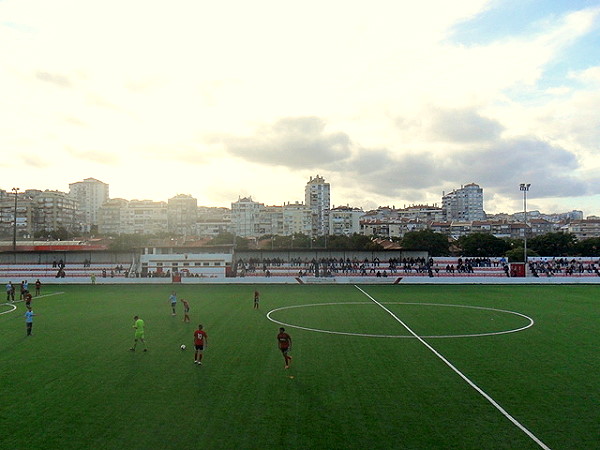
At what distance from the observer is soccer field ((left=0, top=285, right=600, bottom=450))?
1167cm

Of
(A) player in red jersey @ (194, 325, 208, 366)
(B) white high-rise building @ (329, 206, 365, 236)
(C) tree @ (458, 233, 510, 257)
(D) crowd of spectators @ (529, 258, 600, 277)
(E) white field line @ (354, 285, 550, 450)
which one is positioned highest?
(B) white high-rise building @ (329, 206, 365, 236)

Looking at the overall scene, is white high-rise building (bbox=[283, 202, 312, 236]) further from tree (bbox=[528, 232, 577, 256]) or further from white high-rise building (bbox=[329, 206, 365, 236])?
tree (bbox=[528, 232, 577, 256])

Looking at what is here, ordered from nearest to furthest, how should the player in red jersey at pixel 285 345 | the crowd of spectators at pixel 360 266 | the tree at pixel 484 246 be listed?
the player in red jersey at pixel 285 345, the crowd of spectators at pixel 360 266, the tree at pixel 484 246

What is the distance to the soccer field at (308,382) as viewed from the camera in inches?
460

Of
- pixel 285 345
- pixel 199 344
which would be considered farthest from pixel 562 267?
pixel 199 344

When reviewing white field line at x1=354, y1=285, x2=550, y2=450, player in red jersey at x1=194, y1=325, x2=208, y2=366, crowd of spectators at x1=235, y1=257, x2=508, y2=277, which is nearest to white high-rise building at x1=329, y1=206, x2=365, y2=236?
crowd of spectators at x1=235, y1=257, x2=508, y2=277

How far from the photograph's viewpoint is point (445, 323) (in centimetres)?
2850

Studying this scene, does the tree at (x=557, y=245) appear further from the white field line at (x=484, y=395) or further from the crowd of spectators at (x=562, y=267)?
the white field line at (x=484, y=395)

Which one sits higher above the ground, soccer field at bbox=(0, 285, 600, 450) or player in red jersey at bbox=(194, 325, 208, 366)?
player in red jersey at bbox=(194, 325, 208, 366)

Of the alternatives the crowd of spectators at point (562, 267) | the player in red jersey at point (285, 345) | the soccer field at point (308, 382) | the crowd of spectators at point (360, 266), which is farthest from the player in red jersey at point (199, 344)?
the crowd of spectators at point (562, 267)

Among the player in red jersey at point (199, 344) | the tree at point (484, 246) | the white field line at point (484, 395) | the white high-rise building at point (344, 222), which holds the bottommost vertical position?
the white field line at point (484, 395)

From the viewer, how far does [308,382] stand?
634 inches

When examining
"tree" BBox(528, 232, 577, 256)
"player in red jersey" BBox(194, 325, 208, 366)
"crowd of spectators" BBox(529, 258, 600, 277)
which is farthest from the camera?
"tree" BBox(528, 232, 577, 256)

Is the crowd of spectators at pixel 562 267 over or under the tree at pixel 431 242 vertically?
under
